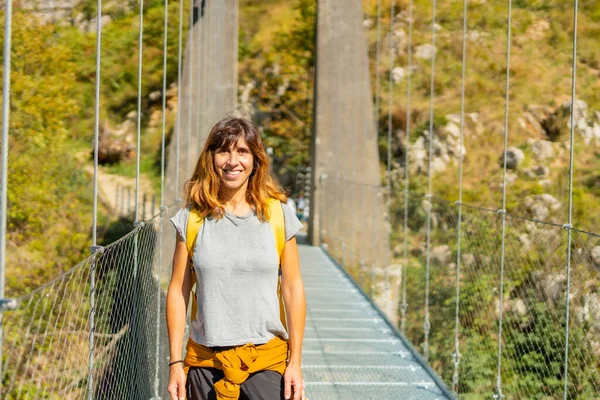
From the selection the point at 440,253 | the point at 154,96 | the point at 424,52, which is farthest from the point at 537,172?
the point at 154,96

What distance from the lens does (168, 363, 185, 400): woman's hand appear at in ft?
3.46

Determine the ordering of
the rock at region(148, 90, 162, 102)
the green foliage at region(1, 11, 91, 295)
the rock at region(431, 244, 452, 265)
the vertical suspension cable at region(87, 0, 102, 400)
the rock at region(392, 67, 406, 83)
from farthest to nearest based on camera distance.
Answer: the rock at region(148, 90, 162, 102) → the rock at region(392, 67, 406, 83) → the green foliage at region(1, 11, 91, 295) → the rock at region(431, 244, 452, 265) → the vertical suspension cable at region(87, 0, 102, 400)

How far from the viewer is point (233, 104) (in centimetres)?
697

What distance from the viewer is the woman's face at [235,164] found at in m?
1.05

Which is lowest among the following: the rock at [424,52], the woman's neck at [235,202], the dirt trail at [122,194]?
the dirt trail at [122,194]

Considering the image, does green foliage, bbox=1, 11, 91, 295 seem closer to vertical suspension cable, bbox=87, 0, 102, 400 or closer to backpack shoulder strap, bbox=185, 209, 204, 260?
vertical suspension cable, bbox=87, 0, 102, 400

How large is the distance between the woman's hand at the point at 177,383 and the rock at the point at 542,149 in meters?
7.85

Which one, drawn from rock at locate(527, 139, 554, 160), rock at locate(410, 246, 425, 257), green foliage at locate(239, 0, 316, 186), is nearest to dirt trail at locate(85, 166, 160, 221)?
green foliage at locate(239, 0, 316, 186)

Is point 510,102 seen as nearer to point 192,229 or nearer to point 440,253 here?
point 440,253

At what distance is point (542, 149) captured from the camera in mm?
8453

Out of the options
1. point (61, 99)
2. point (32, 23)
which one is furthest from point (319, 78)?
point (32, 23)

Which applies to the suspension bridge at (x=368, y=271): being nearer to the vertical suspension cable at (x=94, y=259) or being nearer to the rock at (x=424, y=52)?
the vertical suspension cable at (x=94, y=259)

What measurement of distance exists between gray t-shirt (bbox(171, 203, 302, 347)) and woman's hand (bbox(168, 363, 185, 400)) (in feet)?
0.21

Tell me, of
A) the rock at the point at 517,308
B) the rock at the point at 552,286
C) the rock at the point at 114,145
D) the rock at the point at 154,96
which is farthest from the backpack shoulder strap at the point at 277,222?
the rock at the point at 154,96
